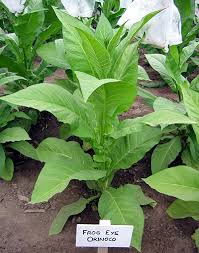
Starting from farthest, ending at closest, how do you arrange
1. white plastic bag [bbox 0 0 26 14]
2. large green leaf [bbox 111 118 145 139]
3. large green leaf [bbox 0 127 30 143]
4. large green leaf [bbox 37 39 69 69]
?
white plastic bag [bbox 0 0 26 14], large green leaf [bbox 37 39 69 69], large green leaf [bbox 0 127 30 143], large green leaf [bbox 111 118 145 139]

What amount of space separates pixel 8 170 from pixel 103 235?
3.76 feet

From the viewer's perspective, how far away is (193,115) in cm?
206

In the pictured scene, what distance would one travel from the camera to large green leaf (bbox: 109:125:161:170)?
2.25 metres

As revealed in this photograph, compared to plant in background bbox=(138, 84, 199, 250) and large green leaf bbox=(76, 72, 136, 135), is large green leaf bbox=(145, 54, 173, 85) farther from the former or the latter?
large green leaf bbox=(76, 72, 136, 135)

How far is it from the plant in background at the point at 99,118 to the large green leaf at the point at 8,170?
428mm

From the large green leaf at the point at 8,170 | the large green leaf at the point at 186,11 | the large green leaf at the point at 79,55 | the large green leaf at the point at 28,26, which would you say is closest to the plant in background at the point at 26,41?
the large green leaf at the point at 28,26

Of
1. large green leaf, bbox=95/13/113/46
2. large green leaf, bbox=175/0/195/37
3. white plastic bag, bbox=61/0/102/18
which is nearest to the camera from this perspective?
large green leaf, bbox=95/13/113/46

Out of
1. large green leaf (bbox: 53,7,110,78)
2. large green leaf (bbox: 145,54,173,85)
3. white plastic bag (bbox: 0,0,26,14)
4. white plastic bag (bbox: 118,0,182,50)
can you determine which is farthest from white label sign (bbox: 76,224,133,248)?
white plastic bag (bbox: 0,0,26,14)

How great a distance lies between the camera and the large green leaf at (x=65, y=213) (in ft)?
7.44

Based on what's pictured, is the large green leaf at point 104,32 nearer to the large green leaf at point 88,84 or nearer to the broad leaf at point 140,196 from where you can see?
the large green leaf at point 88,84

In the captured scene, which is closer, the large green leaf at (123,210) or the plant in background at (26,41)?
the large green leaf at (123,210)

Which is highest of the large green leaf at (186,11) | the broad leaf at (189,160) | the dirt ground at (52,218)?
the large green leaf at (186,11)

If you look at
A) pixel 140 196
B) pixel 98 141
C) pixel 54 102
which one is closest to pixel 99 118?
pixel 98 141

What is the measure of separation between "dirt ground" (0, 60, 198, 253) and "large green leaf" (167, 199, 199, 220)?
16 cm
